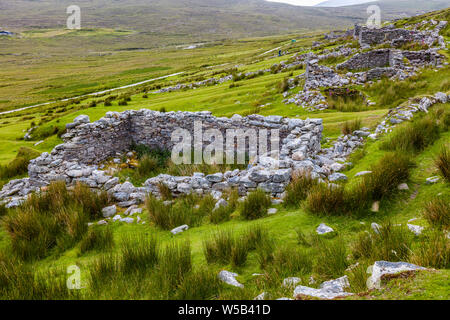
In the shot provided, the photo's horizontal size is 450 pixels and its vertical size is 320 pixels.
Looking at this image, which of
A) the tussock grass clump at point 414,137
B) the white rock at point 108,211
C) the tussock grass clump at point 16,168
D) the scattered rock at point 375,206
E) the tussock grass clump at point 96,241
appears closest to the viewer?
the scattered rock at point 375,206

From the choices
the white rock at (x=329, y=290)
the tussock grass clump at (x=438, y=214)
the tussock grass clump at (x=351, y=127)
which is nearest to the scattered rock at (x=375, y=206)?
the tussock grass clump at (x=438, y=214)

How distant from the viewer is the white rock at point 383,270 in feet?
8.55

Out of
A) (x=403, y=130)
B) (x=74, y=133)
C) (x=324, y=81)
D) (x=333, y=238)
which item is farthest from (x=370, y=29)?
(x=333, y=238)

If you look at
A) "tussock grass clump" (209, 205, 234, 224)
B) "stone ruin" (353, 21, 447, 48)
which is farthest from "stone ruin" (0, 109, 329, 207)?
"stone ruin" (353, 21, 447, 48)

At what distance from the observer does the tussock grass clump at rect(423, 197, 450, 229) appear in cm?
384

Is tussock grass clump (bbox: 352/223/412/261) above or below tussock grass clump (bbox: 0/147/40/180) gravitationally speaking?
above

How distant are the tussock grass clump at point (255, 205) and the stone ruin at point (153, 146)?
42 centimetres

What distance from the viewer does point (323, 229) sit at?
15.2 feet

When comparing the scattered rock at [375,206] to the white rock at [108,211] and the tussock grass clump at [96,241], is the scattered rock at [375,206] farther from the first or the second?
the white rock at [108,211]

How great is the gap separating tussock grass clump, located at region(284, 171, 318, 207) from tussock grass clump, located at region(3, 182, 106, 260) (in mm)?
4076

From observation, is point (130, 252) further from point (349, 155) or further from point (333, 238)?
point (349, 155)

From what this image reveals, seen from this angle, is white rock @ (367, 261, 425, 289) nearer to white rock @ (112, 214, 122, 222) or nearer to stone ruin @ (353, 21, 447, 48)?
white rock @ (112, 214, 122, 222)
